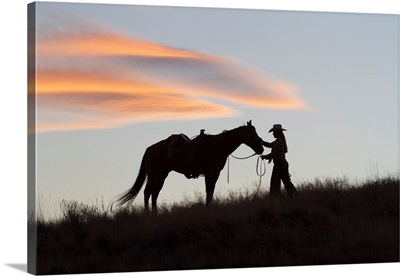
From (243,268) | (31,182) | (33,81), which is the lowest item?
(243,268)

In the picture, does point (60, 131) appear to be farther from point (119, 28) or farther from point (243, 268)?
point (243, 268)

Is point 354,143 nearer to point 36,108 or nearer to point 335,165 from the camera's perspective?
point 335,165

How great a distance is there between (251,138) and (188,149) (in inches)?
35.1

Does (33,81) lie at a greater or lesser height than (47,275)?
greater

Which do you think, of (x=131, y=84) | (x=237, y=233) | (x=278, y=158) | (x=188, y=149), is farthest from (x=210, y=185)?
(x=131, y=84)

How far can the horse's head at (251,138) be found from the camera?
59.7 ft

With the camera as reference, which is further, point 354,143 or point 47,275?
point 354,143

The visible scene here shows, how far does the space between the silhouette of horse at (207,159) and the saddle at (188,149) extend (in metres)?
0.01

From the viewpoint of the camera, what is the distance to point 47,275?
55.7 feet

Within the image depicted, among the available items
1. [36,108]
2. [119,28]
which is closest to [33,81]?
[36,108]

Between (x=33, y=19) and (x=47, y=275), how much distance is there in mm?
3310

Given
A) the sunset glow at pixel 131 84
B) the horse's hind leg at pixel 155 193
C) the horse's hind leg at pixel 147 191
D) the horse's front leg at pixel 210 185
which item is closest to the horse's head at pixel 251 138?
the sunset glow at pixel 131 84

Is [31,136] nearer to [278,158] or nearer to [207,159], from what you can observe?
[207,159]

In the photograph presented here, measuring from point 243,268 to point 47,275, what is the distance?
2722mm
